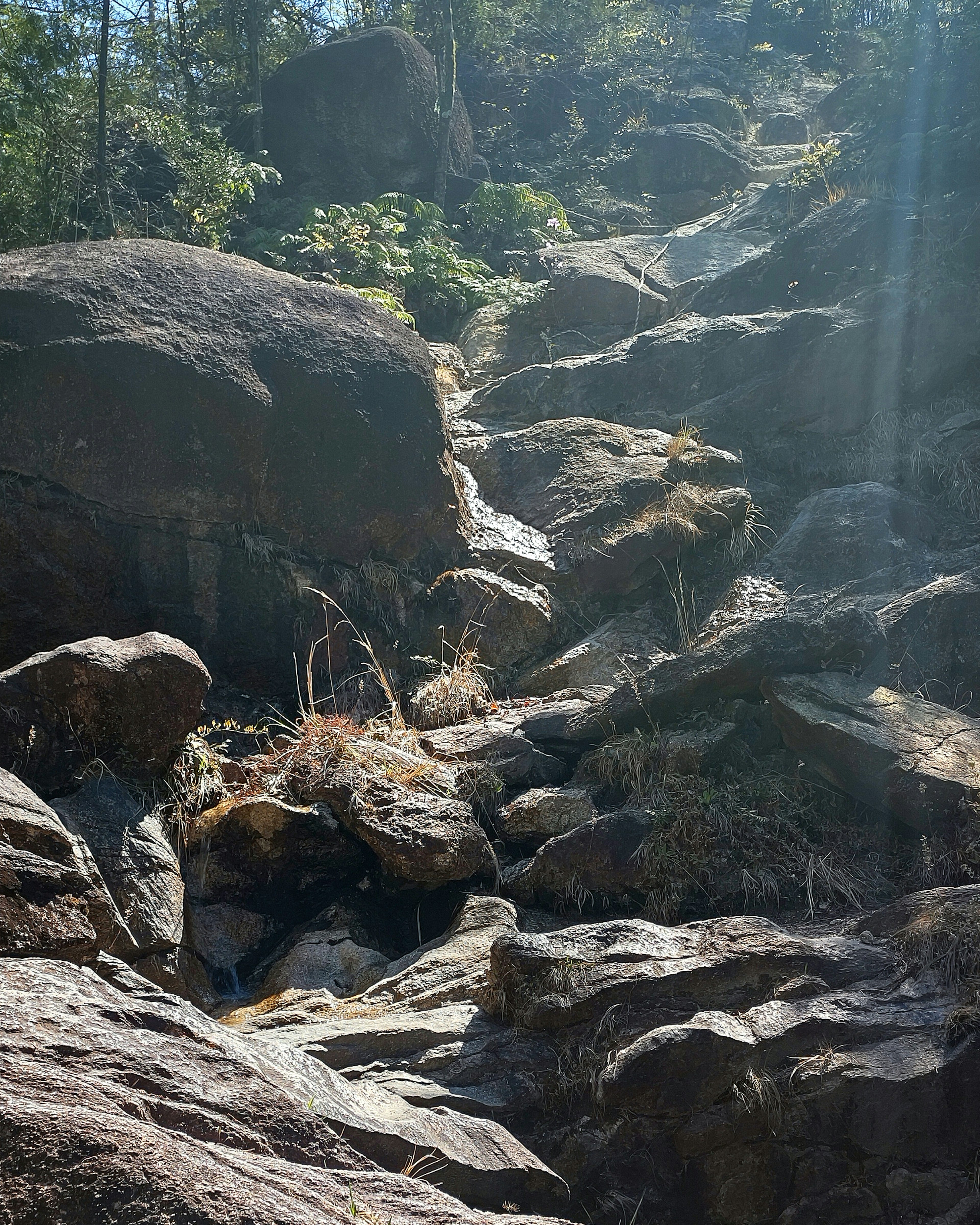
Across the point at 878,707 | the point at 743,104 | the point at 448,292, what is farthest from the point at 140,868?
the point at 743,104

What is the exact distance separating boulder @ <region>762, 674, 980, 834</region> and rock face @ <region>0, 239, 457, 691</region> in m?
3.15

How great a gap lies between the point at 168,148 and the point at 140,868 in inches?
362

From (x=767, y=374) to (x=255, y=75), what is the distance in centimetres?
851

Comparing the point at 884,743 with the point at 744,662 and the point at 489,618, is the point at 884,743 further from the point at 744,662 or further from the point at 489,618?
the point at 489,618

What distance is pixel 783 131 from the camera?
17703mm

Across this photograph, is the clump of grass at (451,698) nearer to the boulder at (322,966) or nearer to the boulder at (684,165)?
the boulder at (322,966)

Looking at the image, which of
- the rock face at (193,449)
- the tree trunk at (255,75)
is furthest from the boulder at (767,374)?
the tree trunk at (255,75)

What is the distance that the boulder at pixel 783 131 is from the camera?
1753 cm

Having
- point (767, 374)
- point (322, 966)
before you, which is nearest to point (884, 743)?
point (322, 966)

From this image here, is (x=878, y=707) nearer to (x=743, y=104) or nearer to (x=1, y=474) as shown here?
(x=1, y=474)

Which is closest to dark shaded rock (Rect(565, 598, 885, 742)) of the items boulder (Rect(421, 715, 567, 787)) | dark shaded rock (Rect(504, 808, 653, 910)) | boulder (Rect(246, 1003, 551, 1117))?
boulder (Rect(421, 715, 567, 787))

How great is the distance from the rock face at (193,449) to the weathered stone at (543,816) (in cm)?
220

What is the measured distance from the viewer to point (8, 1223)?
77.7 inches

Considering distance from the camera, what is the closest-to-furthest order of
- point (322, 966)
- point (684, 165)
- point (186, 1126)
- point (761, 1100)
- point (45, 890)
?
point (186, 1126) → point (45, 890) → point (761, 1100) → point (322, 966) → point (684, 165)
